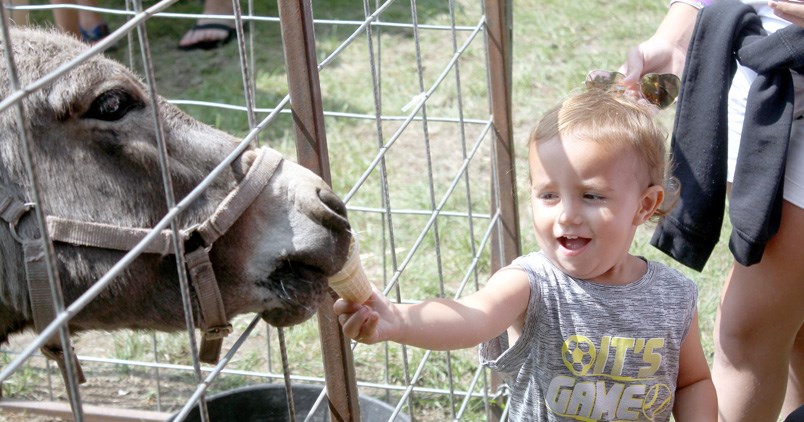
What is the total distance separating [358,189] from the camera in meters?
3.99

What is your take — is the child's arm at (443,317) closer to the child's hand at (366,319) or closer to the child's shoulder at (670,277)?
the child's hand at (366,319)

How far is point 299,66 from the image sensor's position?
1889mm

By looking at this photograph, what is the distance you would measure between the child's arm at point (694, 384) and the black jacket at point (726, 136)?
402mm

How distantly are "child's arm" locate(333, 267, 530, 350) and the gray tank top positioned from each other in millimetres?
59

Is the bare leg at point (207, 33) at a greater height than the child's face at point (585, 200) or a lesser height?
lesser

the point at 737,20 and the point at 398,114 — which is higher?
the point at 737,20

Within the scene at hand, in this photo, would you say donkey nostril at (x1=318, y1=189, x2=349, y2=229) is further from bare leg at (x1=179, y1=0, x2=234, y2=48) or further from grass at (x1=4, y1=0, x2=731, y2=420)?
bare leg at (x1=179, y1=0, x2=234, y2=48)

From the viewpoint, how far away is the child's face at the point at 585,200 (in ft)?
6.66

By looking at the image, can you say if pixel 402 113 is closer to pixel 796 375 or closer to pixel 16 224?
pixel 796 375

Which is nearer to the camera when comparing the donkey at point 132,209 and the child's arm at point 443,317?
the child's arm at point 443,317

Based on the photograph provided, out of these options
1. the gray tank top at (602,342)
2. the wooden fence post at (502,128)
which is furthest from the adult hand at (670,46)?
the gray tank top at (602,342)

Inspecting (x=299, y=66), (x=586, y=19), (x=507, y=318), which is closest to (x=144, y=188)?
(x=299, y=66)

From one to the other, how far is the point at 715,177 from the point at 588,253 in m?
0.69

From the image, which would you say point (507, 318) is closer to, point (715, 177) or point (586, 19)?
point (715, 177)
